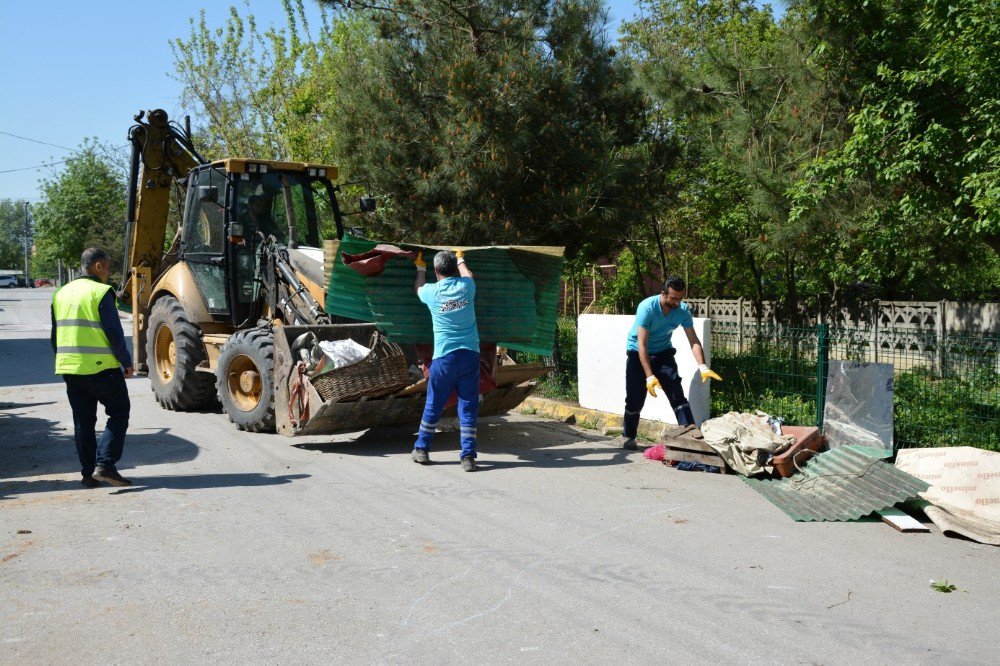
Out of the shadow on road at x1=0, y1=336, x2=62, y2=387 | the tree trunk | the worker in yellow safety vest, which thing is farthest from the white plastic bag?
the tree trunk

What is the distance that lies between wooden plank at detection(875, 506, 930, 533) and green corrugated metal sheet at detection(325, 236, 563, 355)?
367cm

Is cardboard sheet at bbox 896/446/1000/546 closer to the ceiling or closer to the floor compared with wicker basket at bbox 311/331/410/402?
closer to the floor

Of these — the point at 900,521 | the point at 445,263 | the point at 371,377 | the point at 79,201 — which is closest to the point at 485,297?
the point at 445,263

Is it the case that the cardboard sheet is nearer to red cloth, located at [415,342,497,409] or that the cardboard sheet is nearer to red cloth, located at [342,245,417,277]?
red cloth, located at [415,342,497,409]

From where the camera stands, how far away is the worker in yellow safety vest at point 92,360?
654 centimetres

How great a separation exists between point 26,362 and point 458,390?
1309cm

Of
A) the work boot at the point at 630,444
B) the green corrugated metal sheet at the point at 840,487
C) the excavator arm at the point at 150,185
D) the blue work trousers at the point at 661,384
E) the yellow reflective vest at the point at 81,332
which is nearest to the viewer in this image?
the green corrugated metal sheet at the point at 840,487

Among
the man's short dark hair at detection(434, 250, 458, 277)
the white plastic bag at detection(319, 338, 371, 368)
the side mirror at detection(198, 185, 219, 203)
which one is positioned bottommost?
the white plastic bag at detection(319, 338, 371, 368)

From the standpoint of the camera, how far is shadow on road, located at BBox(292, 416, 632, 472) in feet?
26.4

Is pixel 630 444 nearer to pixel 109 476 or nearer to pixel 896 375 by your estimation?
pixel 896 375

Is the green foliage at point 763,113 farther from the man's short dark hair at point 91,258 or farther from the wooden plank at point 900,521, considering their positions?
the man's short dark hair at point 91,258

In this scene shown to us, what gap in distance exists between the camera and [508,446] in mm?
8758

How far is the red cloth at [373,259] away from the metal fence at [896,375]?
3641mm

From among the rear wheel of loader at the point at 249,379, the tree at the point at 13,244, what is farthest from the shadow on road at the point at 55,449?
the tree at the point at 13,244
